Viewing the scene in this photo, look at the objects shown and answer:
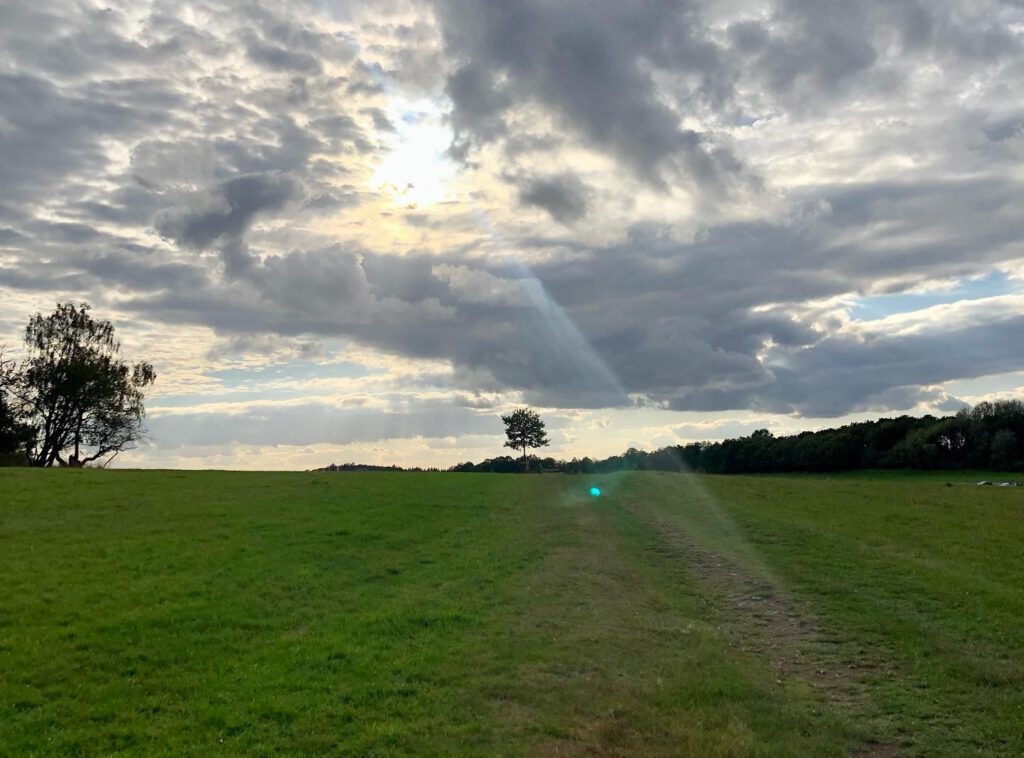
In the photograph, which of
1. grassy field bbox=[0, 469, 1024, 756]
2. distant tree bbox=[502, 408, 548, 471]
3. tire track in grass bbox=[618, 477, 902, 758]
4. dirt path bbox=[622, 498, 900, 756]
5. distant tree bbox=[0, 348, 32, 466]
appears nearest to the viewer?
grassy field bbox=[0, 469, 1024, 756]

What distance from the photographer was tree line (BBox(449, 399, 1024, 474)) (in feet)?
376

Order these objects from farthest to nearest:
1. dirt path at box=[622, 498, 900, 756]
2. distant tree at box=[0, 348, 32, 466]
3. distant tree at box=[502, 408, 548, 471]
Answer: distant tree at box=[502, 408, 548, 471] < distant tree at box=[0, 348, 32, 466] < dirt path at box=[622, 498, 900, 756]

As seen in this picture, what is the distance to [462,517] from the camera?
43.6 metres

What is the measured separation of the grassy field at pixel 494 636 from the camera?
1302cm

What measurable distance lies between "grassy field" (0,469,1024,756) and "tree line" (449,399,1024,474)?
8772 centimetres

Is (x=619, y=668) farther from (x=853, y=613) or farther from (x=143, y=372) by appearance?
(x=143, y=372)

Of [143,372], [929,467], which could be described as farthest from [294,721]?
[929,467]

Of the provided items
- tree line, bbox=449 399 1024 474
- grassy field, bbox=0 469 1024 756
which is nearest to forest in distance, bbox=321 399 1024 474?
tree line, bbox=449 399 1024 474

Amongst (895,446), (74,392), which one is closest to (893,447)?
(895,446)

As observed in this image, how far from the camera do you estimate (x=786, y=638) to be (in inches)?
759

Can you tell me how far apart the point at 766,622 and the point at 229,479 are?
46.2m

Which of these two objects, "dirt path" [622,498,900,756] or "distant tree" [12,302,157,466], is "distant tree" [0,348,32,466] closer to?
"distant tree" [12,302,157,466]

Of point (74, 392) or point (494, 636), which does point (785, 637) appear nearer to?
point (494, 636)

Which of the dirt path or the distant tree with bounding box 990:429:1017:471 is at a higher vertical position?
the distant tree with bounding box 990:429:1017:471
